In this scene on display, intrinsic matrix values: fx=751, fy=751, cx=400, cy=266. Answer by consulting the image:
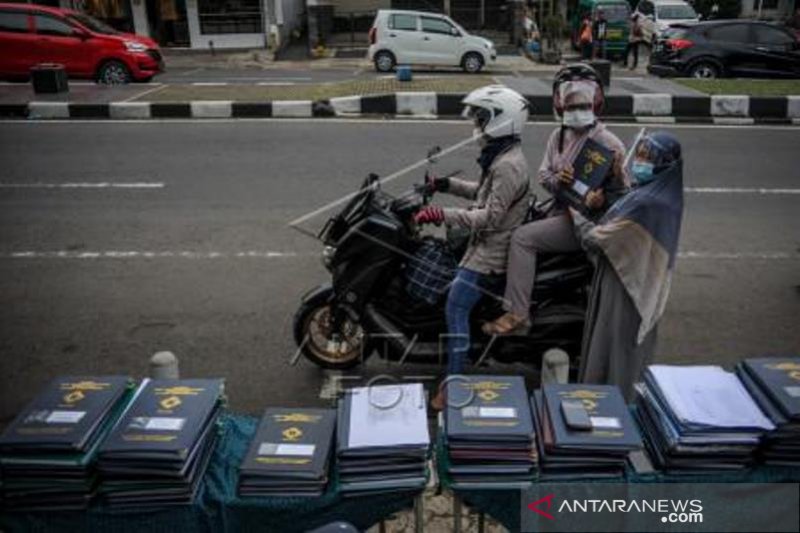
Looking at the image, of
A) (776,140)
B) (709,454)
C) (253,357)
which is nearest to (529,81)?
(776,140)

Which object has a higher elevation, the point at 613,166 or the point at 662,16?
the point at 662,16

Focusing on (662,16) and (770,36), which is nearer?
(770,36)

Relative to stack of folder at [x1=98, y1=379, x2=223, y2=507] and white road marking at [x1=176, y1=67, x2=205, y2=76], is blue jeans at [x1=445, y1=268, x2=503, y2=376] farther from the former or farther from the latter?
white road marking at [x1=176, y1=67, x2=205, y2=76]

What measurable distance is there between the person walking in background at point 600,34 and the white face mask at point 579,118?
18.7 meters

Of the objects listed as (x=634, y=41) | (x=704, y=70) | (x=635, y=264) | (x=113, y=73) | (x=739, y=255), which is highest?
(x=634, y=41)

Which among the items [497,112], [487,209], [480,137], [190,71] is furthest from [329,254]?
[190,71]

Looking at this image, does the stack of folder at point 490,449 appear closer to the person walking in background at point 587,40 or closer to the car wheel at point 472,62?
the car wheel at point 472,62

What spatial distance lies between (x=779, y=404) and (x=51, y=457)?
2.56m

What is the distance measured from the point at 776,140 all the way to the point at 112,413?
10880 mm

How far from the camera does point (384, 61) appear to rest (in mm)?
19484

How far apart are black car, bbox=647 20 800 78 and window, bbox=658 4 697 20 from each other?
858 centimetres

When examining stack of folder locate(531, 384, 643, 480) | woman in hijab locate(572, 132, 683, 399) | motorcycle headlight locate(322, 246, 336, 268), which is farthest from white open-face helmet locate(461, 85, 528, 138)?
stack of folder locate(531, 384, 643, 480)

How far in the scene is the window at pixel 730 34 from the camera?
16.3 metres

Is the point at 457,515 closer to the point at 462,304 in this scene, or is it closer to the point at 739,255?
the point at 462,304
